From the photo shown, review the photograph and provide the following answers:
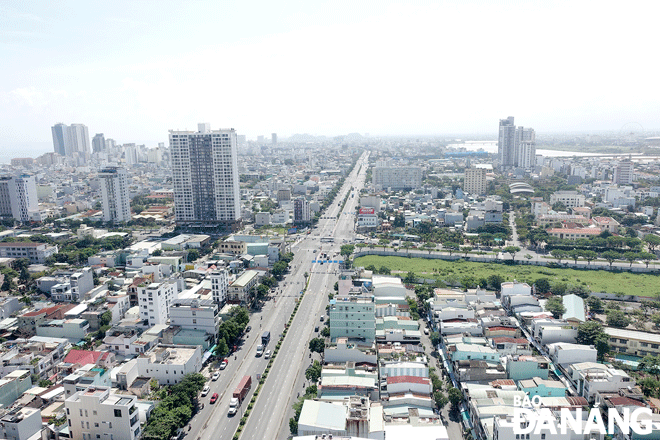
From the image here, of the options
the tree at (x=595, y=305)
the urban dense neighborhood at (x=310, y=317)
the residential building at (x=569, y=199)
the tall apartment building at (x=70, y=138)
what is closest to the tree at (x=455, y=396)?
the urban dense neighborhood at (x=310, y=317)

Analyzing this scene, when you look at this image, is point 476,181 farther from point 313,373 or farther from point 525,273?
point 313,373

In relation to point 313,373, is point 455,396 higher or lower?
lower

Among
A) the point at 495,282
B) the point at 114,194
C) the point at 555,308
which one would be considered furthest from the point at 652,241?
the point at 114,194

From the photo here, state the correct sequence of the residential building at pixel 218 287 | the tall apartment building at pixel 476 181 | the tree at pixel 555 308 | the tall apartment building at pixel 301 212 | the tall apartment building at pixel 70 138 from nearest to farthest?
1. the tree at pixel 555 308
2. the residential building at pixel 218 287
3. the tall apartment building at pixel 301 212
4. the tall apartment building at pixel 476 181
5. the tall apartment building at pixel 70 138

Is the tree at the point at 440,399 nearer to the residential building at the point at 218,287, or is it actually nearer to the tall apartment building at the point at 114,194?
the residential building at the point at 218,287

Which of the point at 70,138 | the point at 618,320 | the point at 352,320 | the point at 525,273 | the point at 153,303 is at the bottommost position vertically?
the point at 525,273

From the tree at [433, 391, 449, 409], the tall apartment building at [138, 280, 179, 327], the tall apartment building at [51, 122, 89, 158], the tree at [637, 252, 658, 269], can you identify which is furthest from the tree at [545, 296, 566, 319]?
the tall apartment building at [51, 122, 89, 158]

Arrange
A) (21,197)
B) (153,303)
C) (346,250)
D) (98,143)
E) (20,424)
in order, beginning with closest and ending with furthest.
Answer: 1. (20,424)
2. (153,303)
3. (346,250)
4. (21,197)
5. (98,143)

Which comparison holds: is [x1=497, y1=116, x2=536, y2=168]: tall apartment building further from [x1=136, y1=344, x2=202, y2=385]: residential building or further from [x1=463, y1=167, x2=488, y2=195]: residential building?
[x1=136, y1=344, x2=202, y2=385]: residential building
